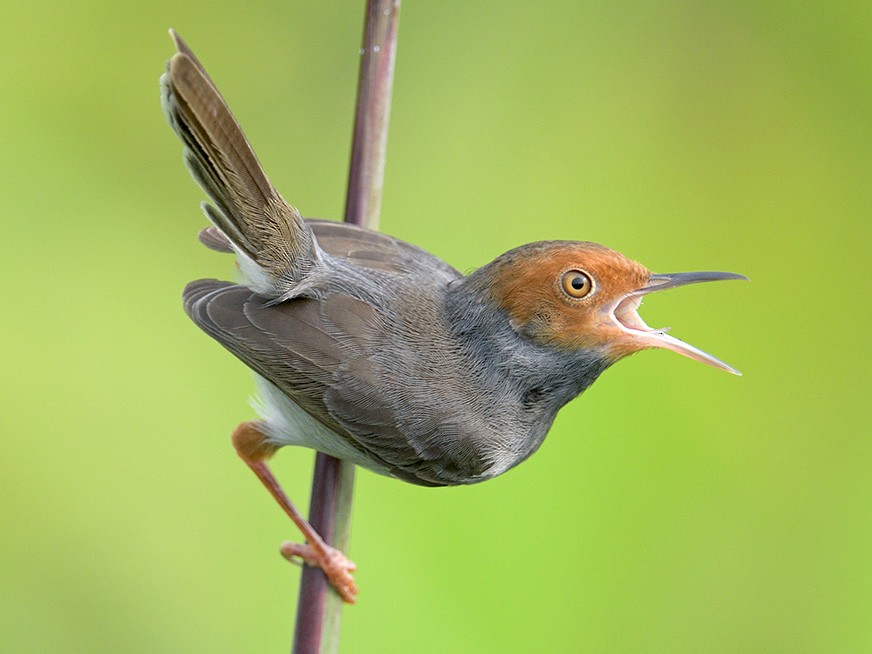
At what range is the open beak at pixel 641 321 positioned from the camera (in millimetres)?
2698

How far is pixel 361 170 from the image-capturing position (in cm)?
305

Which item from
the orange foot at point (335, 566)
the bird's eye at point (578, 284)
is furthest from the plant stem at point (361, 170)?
the bird's eye at point (578, 284)

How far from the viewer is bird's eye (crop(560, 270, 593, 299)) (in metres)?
2.80

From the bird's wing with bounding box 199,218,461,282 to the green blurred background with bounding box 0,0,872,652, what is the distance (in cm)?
46

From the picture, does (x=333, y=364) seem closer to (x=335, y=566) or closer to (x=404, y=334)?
(x=404, y=334)

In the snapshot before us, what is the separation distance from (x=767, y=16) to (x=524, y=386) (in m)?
1.84

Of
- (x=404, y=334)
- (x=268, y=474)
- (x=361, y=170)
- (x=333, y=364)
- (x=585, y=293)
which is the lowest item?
(x=268, y=474)

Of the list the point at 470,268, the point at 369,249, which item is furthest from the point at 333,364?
the point at 470,268

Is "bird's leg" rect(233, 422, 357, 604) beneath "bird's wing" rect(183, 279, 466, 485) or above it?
beneath

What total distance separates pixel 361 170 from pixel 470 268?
2.49 ft

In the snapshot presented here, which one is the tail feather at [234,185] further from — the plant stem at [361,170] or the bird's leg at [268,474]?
the bird's leg at [268,474]

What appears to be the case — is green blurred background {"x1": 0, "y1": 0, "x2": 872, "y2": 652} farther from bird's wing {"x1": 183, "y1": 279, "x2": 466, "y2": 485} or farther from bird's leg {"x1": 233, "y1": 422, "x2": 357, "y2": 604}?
bird's wing {"x1": 183, "y1": 279, "x2": 466, "y2": 485}

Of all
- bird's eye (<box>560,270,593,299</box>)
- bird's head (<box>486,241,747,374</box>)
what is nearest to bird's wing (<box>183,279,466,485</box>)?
bird's head (<box>486,241,747,374</box>)

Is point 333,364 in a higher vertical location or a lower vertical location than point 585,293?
lower
